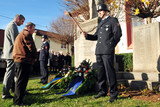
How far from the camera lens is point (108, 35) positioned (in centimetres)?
347

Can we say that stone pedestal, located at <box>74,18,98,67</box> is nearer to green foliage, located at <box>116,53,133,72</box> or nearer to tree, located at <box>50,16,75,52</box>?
green foliage, located at <box>116,53,133,72</box>

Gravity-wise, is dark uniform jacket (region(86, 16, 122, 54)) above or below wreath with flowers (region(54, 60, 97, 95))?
above

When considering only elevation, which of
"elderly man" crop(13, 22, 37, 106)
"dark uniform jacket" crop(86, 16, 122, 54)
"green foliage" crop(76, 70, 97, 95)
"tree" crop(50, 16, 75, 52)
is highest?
"tree" crop(50, 16, 75, 52)

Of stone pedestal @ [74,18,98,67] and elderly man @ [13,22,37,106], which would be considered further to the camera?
stone pedestal @ [74,18,98,67]

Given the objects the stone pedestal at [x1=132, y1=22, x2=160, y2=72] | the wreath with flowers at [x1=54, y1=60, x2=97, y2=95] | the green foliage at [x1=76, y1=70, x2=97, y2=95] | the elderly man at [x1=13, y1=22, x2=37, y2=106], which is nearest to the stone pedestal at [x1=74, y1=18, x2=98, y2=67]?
the wreath with flowers at [x1=54, y1=60, x2=97, y2=95]

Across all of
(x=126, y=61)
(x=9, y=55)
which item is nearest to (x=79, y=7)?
(x=126, y=61)

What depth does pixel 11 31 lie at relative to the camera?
383 cm

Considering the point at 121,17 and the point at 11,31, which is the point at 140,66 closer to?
the point at 11,31

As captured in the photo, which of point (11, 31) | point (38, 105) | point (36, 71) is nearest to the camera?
point (38, 105)

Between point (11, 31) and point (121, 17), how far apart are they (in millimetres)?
13711

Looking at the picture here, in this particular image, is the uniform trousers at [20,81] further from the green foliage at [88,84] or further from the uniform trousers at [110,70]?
the uniform trousers at [110,70]

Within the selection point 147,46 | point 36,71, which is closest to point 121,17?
point 36,71

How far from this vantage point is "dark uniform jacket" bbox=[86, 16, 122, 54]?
3340 mm

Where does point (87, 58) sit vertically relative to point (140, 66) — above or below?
above
